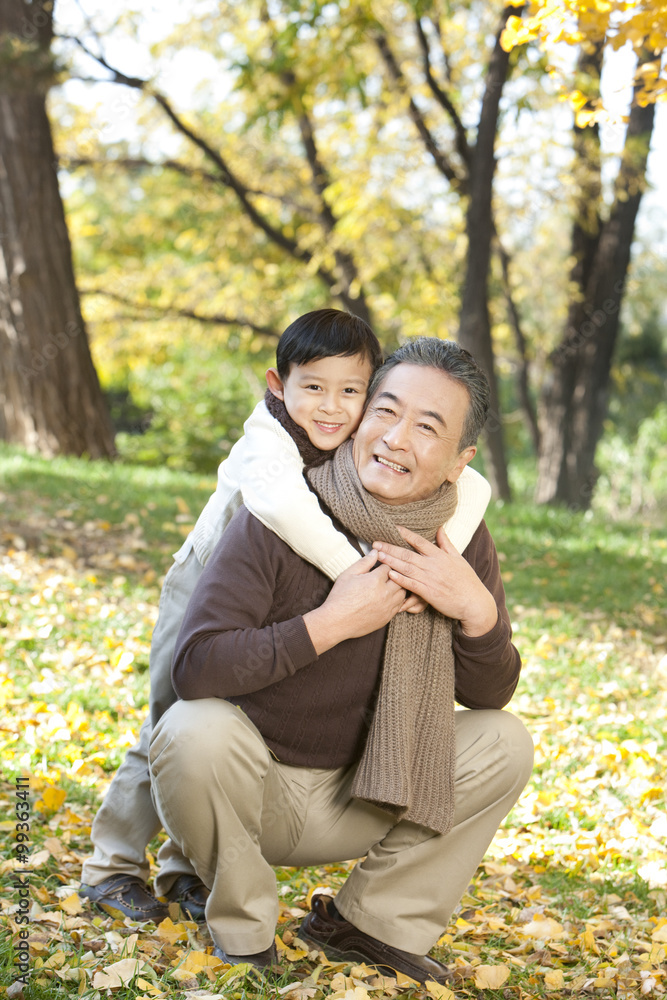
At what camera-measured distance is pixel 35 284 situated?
7629 mm

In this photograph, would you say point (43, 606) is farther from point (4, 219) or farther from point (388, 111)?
point (388, 111)

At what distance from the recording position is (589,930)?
2713 millimetres

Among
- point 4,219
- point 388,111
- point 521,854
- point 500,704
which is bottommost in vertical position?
point 521,854

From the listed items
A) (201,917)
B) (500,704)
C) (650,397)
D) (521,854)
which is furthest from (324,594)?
(650,397)

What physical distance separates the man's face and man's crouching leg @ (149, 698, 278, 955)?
69 centimetres

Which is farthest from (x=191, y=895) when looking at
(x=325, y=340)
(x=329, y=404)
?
(x=325, y=340)

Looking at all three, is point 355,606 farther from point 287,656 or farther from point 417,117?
point 417,117

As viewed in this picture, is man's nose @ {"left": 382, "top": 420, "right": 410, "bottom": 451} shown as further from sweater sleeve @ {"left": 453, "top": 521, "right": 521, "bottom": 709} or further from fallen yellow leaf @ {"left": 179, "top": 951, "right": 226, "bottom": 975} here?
fallen yellow leaf @ {"left": 179, "top": 951, "right": 226, "bottom": 975}

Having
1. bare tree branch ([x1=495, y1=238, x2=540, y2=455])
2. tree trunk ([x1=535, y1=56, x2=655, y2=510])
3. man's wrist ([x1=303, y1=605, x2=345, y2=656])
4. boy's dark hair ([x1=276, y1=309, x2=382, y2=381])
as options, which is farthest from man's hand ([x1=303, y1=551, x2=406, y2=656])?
bare tree branch ([x1=495, y1=238, x2=540, y2=455])

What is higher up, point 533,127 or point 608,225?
point 533,127

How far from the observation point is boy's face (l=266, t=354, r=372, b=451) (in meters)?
2.53

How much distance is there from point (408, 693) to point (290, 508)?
22.0 inches

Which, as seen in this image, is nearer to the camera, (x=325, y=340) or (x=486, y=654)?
(x=486, y=654)

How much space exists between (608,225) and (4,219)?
630 cm
